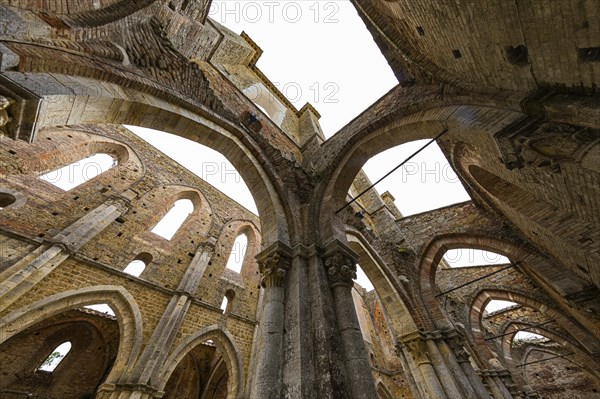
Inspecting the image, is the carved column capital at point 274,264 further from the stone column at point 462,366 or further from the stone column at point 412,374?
the stone column at point 462,366

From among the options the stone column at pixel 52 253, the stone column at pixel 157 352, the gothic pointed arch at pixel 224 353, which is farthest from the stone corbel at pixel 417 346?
the stone column at pixel 52 253

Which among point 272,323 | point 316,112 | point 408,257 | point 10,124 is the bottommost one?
point 272,323

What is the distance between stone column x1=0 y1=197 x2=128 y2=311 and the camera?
539cm

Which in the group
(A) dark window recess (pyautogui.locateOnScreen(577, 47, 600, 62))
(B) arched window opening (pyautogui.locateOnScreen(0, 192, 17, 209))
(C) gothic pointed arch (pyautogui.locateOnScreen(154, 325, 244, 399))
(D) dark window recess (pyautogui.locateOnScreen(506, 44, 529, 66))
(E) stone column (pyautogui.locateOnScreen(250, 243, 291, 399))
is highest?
(B) arched window opening (pyautogui.locateOnScreen(0, 192, 17, 209))

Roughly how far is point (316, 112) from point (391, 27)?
6331 millimetres

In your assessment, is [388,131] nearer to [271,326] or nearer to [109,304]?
[271,326]

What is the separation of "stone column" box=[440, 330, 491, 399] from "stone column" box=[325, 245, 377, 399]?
4253 mm

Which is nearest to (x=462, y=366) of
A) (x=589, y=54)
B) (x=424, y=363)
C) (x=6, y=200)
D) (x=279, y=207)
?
(x=424, y=363)

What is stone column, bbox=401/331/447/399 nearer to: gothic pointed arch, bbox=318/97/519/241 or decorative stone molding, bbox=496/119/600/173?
gothic pointed arch, bbox=318/97/519/241

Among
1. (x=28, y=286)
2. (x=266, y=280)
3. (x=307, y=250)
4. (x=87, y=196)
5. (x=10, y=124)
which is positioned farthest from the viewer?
(x=87, y=196)

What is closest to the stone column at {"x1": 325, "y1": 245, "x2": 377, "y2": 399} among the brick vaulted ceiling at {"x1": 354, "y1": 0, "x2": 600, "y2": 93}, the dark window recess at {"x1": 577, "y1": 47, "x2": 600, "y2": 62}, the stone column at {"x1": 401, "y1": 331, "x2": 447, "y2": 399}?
the brick vaulted ceiling at {"x1": 354, "y1": 0, "x2": 600, "y2": 93}

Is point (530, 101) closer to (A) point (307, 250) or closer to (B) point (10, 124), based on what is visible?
(A) point (307, 250)

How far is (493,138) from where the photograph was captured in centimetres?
297

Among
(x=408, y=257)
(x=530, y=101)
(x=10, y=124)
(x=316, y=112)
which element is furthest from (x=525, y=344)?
(x=10, y=124)
